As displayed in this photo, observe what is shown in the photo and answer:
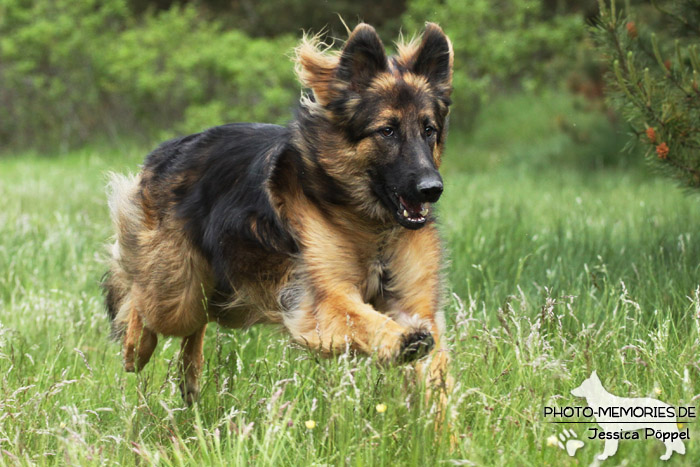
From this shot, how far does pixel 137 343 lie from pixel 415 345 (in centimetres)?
214

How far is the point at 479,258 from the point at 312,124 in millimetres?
2343

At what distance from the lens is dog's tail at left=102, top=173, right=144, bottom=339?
15.4 feet

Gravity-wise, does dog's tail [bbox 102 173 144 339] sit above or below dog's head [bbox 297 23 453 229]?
below

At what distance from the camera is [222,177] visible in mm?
4312

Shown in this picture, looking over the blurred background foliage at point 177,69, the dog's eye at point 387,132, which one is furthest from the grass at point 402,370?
the blurred background foliage at point 177,69

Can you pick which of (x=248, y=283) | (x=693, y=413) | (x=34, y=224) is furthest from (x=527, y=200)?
(x=693, y=413)

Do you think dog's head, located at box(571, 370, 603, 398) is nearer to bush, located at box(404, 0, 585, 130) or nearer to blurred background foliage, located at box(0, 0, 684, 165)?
blurred background foliage, located at box(0, 0, 684, 165)

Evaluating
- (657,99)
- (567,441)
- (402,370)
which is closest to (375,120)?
(402,370)

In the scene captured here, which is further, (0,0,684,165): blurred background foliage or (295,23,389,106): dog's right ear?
(0,0,684,165): blurred background foliage

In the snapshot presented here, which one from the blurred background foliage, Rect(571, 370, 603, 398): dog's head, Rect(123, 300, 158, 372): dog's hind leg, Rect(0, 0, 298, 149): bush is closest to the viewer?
Rect(571, 370, 603, 398): dog's head

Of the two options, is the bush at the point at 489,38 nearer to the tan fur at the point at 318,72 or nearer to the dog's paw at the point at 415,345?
the tan fur at the point at 318,72

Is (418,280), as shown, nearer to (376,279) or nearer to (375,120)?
(376,279)

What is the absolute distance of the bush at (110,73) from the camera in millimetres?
17828

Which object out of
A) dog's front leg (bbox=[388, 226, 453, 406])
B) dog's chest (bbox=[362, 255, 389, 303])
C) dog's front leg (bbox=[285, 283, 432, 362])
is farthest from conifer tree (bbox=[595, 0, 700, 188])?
dog's front leg (bbox=[285, 283, 432, 362])
